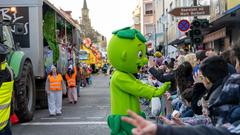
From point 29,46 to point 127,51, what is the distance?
24.6ft

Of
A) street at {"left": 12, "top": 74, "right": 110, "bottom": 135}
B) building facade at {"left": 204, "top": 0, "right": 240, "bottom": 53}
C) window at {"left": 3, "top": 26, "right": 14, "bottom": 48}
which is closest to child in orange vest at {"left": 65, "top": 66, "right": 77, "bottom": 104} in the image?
street at {"left": 12, "top": 74, "right": 110, "bottom": 135}

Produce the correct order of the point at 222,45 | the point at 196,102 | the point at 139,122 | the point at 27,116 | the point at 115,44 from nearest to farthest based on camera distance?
the point at 139,122, the point at 196,102, the point at 115,44, the point at 27,116, the point at 222,45

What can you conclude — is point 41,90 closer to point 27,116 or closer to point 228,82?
point 27,116

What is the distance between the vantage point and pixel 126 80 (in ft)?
Result: 18.4

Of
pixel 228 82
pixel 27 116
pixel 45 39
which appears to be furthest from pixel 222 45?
pixel 228 82

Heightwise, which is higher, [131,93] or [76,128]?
[131,93]

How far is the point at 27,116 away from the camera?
461 inches

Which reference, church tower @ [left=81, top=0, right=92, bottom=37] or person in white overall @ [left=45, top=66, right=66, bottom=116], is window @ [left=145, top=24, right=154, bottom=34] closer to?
church tower @ [left=81, top=0, right=92, bottom=37]

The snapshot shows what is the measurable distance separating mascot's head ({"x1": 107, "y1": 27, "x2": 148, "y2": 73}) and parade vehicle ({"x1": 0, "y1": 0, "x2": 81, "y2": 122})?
5496 mm

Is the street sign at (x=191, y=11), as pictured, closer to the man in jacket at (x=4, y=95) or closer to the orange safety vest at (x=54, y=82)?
the orange safety vest at (x=54, y=82)

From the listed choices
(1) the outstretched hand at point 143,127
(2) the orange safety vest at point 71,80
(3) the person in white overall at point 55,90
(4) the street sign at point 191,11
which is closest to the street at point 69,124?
(3) the person in white overall at point 55,90

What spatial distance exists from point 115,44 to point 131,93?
0.73m

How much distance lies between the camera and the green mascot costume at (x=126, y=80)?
5523 mm

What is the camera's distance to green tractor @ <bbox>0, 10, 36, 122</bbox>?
11.1m
